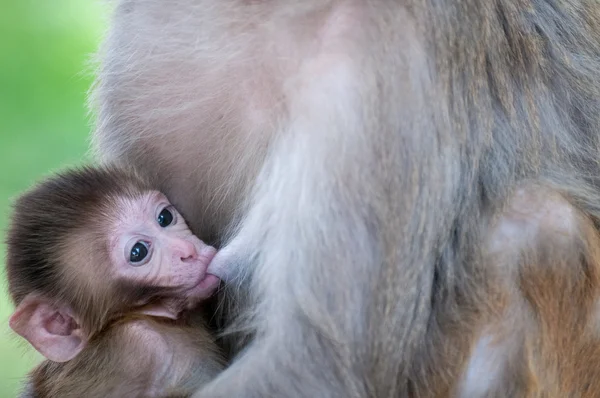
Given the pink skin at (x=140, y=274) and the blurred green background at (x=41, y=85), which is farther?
the blurred green background at (x=41, y=85)

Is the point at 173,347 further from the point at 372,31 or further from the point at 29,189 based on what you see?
the point at 372,31

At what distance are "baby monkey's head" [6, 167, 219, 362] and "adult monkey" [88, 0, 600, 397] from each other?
0.13 metres

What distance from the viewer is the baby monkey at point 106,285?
7.69 feet

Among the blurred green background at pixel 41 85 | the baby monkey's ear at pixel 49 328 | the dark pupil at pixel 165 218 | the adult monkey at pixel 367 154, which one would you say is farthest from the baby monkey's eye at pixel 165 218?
the blurred green background at pixel 41 85

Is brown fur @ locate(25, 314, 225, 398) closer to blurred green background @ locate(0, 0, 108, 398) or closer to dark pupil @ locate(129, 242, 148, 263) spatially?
dark pupil @ locate(129, 242, 148, 263)

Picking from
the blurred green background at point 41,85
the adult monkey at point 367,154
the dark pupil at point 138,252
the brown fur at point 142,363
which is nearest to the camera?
the adult monkey at point 367,154

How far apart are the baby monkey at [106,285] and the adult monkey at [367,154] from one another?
0.15m

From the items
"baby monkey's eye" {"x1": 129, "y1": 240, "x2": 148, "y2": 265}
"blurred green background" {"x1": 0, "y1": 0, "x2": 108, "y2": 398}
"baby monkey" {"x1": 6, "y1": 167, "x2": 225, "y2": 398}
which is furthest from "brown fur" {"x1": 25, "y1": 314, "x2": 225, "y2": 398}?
"blurred green background" {"x1": 0, "y1": 0, "x2": 108, "y2": 398}

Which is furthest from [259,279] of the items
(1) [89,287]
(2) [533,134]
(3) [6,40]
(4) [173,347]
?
(3) [6,40]

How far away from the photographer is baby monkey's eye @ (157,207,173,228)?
2465 mm

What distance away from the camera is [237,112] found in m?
2.34

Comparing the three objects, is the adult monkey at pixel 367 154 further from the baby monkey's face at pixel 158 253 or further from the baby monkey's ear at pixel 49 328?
the baby monkey's ear at pixel 49 328

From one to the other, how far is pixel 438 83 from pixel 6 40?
10.8 feet

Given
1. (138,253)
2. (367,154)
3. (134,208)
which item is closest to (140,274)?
(138,253)
